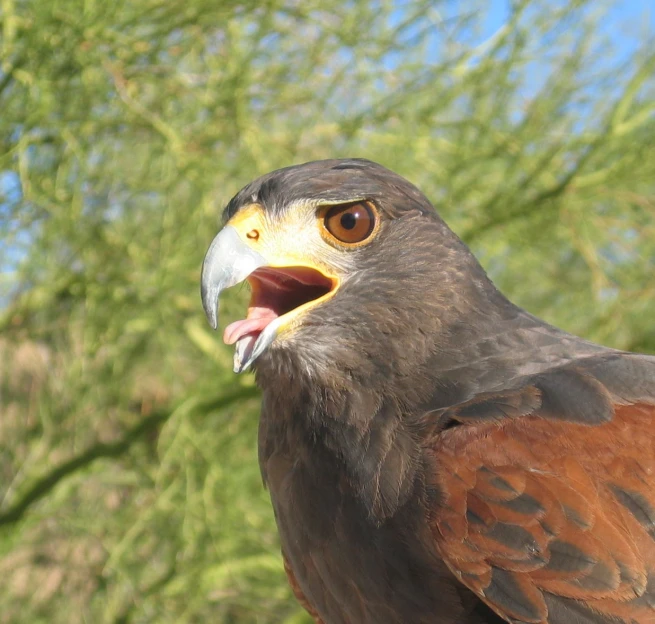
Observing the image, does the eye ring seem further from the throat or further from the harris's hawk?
the throat

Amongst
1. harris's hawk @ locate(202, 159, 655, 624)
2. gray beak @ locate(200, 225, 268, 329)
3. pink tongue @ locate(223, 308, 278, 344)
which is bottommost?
harris's hawk @ locate(202, 159, 655, 624)

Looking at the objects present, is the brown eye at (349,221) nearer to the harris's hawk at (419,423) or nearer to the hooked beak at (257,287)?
the harris's hawk at (419,423)

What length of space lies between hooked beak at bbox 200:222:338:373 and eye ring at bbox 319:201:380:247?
10 cm

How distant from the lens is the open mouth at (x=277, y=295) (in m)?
2.06

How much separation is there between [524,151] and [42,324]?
3005mm

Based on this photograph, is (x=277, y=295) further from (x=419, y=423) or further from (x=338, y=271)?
(x=419, y=423)

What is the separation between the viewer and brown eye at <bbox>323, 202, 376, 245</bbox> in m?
2.17

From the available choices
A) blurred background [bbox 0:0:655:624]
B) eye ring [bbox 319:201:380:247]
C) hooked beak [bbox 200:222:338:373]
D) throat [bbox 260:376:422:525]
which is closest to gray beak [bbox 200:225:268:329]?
hooked beak [bbox 200:222:338:373]

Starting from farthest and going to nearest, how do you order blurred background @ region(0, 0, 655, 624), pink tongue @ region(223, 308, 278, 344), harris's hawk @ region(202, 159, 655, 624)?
blurred background @ region(0, 0, 655, 624)
pink tongue @ region(223, 308, 278, 344)
harris's hawk @ region(202, 159, 655, 624)

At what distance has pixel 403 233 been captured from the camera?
7.47ft

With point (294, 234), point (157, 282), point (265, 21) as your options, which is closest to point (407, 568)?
point (294, 234)

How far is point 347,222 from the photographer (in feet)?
7.16

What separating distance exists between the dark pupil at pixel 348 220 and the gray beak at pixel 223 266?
24 cm

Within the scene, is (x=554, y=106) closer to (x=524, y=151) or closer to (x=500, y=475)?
(x=524, y=151)
